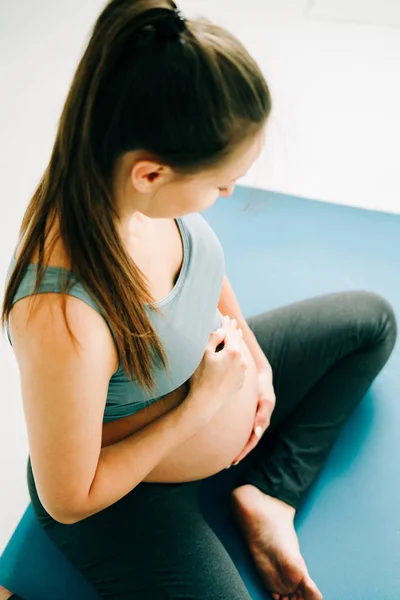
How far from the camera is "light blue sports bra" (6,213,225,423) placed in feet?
2.60

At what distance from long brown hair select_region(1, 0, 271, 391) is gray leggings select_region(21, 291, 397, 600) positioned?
1.30 ft

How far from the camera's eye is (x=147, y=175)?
24.4 inches

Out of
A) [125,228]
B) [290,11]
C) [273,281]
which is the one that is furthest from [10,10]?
[125,228]

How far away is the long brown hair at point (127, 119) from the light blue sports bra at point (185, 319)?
0.10m

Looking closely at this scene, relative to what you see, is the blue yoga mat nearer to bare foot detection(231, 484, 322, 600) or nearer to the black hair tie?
bare foot detection(231, 484, 322, 600)

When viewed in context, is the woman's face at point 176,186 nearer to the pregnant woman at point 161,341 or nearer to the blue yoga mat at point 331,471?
the pregnant woman at point 161,341

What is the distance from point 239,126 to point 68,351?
32cm

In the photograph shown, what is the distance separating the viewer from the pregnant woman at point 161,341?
568 millimetres

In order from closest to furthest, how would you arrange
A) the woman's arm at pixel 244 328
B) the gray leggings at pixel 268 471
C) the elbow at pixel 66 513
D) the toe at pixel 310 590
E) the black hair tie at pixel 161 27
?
the black hair tie at pixel 161 27, the elbow at pixel 66 513, the gray leggings at pixel 268 471, the toe at pixel 310 590, the woman's arm at pixel 244 328

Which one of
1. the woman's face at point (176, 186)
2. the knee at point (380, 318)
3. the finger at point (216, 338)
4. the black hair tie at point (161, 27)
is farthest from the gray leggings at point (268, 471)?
the black hair tie at point (161, 27)

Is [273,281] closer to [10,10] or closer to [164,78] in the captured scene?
[164,78]

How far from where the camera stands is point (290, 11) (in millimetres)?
2494

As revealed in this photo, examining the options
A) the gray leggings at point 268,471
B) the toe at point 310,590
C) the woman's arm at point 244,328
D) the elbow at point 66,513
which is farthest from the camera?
the woman's arm at point 244,328

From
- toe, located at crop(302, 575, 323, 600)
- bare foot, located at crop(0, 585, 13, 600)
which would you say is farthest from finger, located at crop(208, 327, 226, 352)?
bare foot, located at crop(0, 585, 13, 600)
